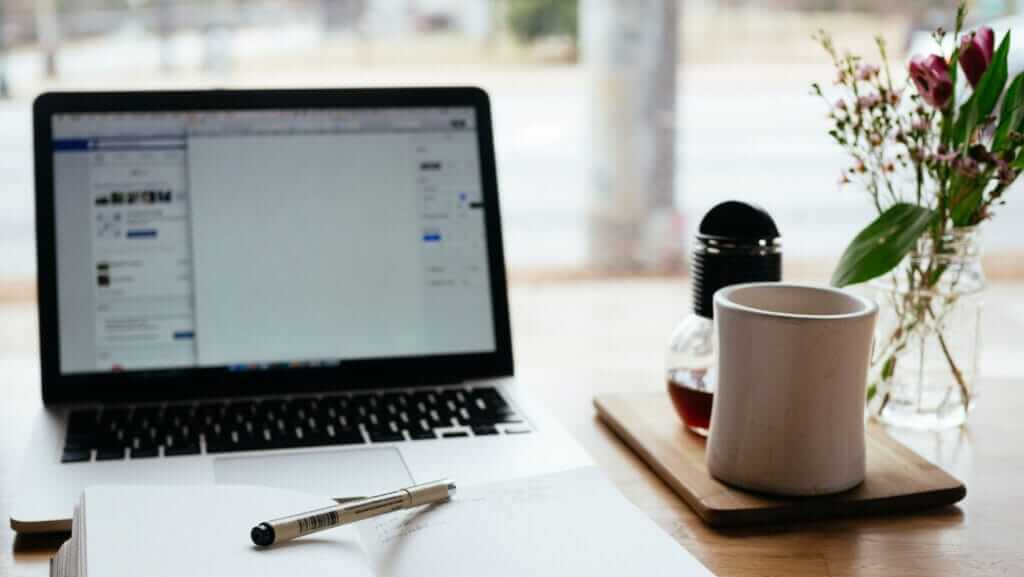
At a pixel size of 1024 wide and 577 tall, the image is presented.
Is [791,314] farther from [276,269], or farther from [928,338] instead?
[276,269]

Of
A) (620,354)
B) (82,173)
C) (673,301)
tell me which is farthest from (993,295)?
(82,173)

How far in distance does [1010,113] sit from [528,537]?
52 centimetres

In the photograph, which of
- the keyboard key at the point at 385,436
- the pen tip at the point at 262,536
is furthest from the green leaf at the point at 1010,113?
the pen tip at the point at 262,536

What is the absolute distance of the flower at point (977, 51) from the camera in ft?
2.93

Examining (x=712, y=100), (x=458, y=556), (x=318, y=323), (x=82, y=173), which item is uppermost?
(x=712, y=100)

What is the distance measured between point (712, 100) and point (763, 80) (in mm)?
Result: 219

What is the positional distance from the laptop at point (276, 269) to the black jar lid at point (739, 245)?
0.18 metres

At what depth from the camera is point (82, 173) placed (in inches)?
39.1

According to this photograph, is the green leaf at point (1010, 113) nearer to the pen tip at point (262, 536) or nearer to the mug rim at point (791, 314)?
the mug rim at point (791, 314)

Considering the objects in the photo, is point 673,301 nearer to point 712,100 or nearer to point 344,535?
point 712,100

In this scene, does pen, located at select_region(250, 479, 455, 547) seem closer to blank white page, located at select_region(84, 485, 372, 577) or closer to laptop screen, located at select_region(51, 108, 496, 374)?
blank white page, located at select_region(84, 485, 372, 577)

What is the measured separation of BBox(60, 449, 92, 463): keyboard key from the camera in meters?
0.84

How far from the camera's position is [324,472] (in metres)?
0.83

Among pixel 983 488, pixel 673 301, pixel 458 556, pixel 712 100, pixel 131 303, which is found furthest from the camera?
pixel 712 100
